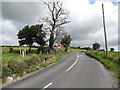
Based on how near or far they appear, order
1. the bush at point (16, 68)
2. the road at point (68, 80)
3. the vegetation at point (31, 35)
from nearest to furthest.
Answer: the road at point (68, 80)
the bush at point (16, 68)
the vegetation at point (31, 35)

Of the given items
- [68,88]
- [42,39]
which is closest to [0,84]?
[68,88]

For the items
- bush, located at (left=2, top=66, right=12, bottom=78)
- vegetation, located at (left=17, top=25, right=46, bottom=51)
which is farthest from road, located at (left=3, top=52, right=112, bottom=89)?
vegetation, located at (left=17, top=25, right=46, bottom=51)

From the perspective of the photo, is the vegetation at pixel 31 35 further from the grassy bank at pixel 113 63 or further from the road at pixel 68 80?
the road at pixel 68 80

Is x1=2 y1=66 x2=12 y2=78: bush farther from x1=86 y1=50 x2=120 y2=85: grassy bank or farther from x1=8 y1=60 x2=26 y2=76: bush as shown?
x1=86 y1=50 x2=120 y2=85: grassy bank

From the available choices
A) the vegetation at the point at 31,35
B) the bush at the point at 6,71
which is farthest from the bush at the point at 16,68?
the vegetation at the point at 31,35

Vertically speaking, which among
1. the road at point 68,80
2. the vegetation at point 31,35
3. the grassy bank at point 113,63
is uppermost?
the vegetation at point 31,35

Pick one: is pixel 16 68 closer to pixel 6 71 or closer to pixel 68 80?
pixel 6 71

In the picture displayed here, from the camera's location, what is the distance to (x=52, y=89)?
9.75 meters

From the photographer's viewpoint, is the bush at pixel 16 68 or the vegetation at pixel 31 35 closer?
the bush at pixel 16 68

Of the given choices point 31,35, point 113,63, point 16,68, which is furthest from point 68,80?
point 31,35

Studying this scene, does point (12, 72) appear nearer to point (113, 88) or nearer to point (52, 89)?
point (52, 89)

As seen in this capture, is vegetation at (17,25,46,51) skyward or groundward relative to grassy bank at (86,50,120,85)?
skyward

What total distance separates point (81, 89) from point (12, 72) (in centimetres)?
695

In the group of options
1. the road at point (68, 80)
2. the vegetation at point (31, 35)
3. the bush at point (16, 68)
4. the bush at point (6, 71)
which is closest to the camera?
the road at point (68, 80)
